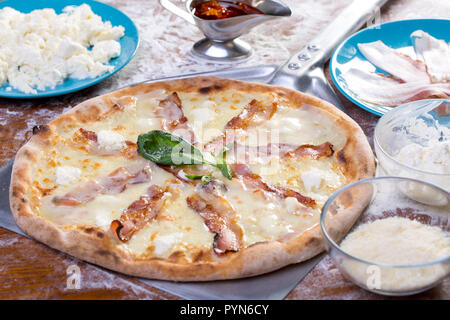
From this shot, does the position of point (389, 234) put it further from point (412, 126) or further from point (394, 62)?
point (394, 62)

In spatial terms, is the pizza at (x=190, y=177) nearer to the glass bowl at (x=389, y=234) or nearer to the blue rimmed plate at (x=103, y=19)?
the glass bowl at (x=389, y=234)

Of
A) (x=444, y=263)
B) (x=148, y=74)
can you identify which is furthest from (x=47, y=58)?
(x=444, y=263)

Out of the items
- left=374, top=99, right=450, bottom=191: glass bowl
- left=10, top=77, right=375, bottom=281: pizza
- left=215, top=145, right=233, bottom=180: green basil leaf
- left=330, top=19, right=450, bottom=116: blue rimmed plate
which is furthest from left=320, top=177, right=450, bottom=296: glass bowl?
left=330, top=19, right=450, bottom=116: blue rimmed plate

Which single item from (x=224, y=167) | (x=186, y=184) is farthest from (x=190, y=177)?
(x=224, y=167)

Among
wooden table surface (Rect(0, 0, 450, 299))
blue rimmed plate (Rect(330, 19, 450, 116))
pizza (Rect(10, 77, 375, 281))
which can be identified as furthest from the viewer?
blue rimmed plate (Rect(330, 19, 450, 116))

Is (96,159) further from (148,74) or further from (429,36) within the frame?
(429,36)

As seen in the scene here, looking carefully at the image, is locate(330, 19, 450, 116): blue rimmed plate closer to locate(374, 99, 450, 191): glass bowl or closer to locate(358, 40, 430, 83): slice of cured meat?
locate(358, 40, 430, 83): slice of cured meat

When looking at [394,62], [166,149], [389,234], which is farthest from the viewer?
[394,62]
